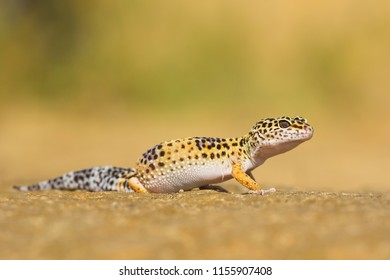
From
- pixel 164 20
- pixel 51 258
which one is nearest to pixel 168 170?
pixel 51 258

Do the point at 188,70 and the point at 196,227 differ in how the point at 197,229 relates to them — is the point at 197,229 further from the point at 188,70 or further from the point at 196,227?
the point at 188,70

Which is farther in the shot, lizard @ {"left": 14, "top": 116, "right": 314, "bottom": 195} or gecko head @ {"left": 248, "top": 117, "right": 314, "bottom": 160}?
lizard @ {"left": 14, "top": 116, "right": 314, "bottom": 195}

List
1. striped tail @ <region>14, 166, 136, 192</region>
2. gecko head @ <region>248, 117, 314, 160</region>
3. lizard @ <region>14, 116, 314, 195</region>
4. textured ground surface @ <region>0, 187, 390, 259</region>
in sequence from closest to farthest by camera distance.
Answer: textured ground surface @ <region>0, 187, 390, 259</region>, gecko head @ <region>248, 117, 314, 160</region>, lizard @ <region>14, 116, 314, 195</region>, striped tail @ <region>14, 166, 136, 192</region>

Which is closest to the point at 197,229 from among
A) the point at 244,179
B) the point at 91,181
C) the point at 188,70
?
the point at 244,179

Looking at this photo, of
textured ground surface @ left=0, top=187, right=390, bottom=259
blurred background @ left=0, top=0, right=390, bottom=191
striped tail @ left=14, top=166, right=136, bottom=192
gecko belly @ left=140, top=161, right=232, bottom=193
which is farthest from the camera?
blurred background @ left=0, top=0, right=390, bottom=191

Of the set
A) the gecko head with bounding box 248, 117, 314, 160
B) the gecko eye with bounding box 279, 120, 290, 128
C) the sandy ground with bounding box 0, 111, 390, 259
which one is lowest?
the sandy ground with bounding box 0, 111, 390, 259

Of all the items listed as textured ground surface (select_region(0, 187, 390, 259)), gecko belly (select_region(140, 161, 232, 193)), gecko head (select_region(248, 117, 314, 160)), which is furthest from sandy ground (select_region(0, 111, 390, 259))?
gecko head (select_region(248, 117, 314, 160))

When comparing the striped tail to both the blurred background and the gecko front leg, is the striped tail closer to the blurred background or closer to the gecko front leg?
the gecko front leg

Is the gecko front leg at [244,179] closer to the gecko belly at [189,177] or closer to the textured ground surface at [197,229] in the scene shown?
the gecko belly at [189,177]
